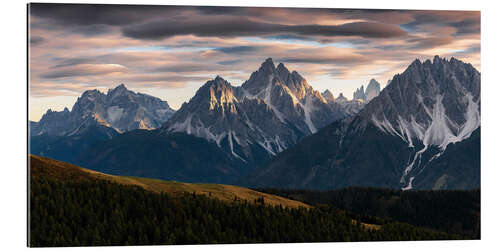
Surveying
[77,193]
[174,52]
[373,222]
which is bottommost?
[373,222]

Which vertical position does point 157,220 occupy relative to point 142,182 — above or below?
below

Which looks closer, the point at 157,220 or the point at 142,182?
the point at 157,220

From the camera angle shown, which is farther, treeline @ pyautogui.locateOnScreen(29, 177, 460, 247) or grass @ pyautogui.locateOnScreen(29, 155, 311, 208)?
grass @ pyautogui.locateOnScreen(29, 155, 311, 208)

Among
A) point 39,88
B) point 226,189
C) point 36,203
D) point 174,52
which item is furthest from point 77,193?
point 174,52

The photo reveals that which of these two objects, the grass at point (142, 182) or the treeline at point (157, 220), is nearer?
the treeline at point (157, 220)
